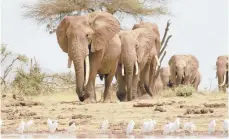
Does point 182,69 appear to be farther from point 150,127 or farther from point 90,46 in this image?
point 150,127

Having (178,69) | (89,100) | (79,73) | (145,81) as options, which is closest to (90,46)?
(79,73)

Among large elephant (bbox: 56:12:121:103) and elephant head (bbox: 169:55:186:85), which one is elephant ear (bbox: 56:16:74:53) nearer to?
large elephant (bbox: 56:12:121:103)

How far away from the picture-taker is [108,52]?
1689cm

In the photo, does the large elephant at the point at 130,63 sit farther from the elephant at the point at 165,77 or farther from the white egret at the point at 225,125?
the elephant at the point at 165,77

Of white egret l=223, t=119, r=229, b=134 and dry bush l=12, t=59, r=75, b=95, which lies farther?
dry bush l=12, t=59, r=75, b=95

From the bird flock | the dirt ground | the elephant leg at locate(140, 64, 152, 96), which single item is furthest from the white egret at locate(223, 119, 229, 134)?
the elephant leg at locate(140, 64, 152, 96)

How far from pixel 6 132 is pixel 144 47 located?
8.87 m

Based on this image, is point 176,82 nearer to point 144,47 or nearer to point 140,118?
point 144,47

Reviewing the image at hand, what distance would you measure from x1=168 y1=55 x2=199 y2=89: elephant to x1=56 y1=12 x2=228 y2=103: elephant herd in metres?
5.03

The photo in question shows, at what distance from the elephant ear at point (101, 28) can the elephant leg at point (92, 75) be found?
20 centimetres

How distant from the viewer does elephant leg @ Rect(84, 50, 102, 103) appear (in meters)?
15.8

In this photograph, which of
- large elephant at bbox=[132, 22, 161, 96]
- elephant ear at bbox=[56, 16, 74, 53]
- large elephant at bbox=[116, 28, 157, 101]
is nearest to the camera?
elephant ear at bbox=[56, 16, 74, 53]

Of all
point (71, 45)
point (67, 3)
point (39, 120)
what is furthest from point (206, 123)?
point (67, 3)

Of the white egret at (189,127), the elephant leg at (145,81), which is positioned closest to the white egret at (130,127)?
the white egret at (189,127)
